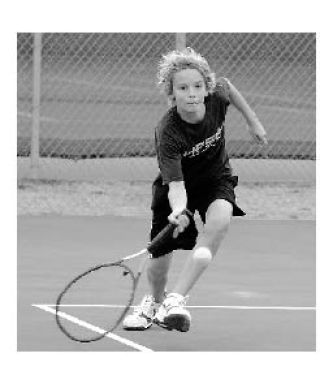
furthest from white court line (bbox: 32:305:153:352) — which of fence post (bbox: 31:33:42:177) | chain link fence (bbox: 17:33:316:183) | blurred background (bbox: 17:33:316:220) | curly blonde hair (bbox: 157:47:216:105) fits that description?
chain link fence (bbox: 17:33:316:183)

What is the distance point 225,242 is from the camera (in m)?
12.3

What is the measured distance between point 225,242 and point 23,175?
309 centimetres

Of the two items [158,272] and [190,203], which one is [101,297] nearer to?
[158,272]

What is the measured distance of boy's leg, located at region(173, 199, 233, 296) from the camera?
862cm

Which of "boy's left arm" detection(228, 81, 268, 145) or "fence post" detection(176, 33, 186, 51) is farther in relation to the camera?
"fence post" detection(176, 33, 186, 51)

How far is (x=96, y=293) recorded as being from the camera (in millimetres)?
10086

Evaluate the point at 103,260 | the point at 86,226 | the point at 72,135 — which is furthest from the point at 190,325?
the point at 72,135

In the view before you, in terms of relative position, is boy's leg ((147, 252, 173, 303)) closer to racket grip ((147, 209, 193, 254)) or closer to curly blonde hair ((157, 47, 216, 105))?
racket grip ((147, 209, 193, 254))

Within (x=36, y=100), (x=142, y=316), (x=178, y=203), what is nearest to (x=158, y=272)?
(x=142, y=316)

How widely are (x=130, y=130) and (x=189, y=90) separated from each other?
843cm

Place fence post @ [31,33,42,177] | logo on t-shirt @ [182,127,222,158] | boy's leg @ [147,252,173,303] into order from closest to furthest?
1. logo on t-shirt @ [182,127,222,158]
2. boy's leg @ [147,252,173,303]
3. fence post @ [31,33,42,177]

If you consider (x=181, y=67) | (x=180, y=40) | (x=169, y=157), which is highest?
(x=180, y=40)

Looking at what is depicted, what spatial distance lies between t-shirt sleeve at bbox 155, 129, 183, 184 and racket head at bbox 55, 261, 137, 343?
1.77ft

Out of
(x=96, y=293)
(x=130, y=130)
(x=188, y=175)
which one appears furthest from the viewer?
(x=130, y=130)
